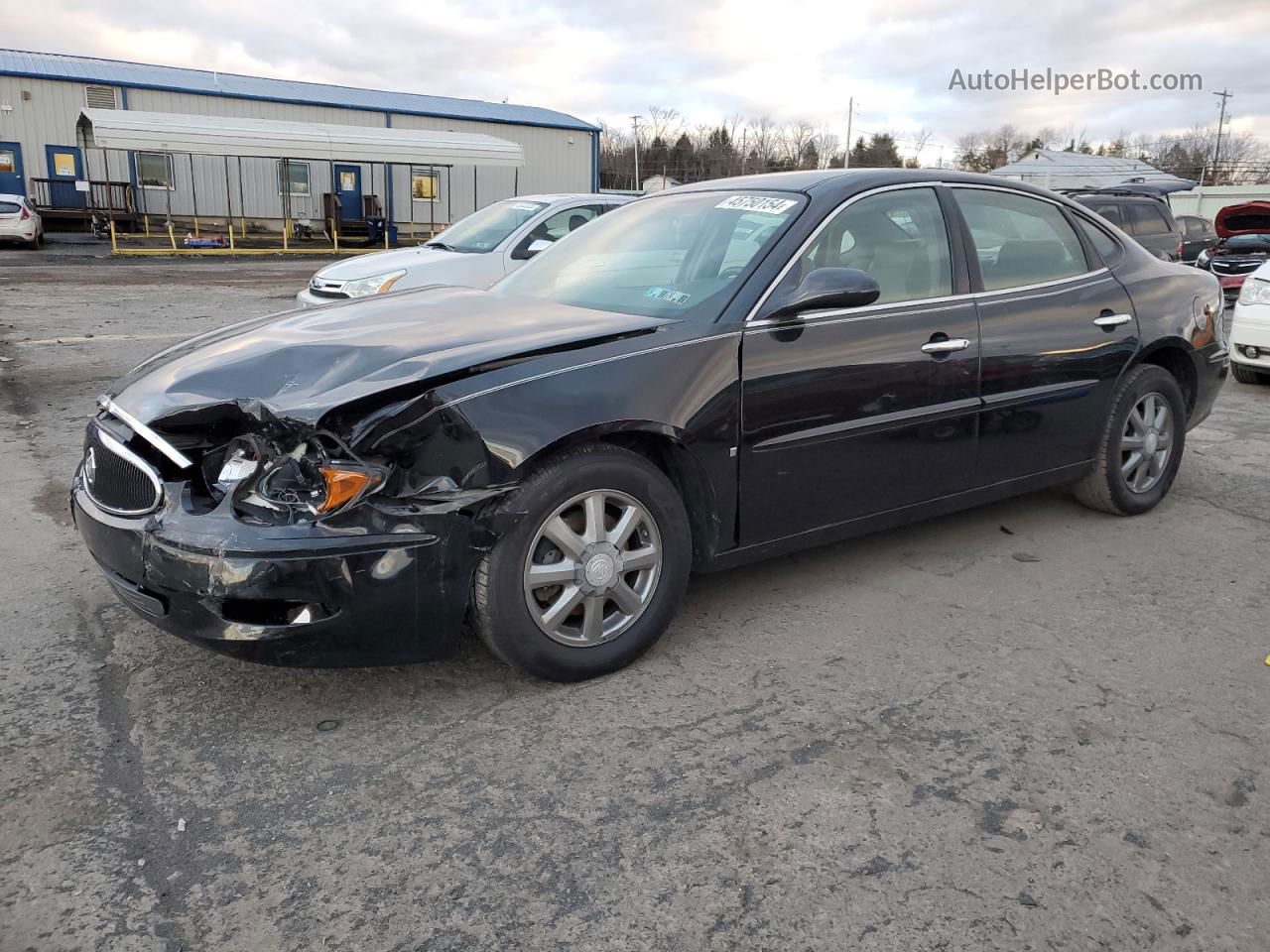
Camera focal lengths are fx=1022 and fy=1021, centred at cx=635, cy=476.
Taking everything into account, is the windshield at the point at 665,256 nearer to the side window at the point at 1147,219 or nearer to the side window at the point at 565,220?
the side window at the point at 565,220

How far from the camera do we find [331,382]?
2.96 metres

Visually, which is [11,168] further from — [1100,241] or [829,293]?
[829,293]

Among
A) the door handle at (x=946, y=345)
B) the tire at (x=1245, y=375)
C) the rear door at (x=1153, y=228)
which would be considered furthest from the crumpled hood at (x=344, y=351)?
the rear door at (x=1153, y=228)

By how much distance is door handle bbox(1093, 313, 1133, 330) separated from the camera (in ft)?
15.0

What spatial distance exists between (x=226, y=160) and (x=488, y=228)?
78.4 feet

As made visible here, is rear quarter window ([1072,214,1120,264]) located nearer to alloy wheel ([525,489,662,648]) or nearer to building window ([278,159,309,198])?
alloy wheel ([525,489,662,648])

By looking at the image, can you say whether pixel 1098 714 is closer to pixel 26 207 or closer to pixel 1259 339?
pixel 1259 339

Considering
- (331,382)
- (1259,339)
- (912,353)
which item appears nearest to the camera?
(331,382)

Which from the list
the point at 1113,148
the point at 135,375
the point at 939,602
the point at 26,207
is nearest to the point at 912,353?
the point at 939,602

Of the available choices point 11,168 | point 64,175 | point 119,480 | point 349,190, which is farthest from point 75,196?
point 119,480

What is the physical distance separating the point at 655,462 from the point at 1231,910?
1951 mm

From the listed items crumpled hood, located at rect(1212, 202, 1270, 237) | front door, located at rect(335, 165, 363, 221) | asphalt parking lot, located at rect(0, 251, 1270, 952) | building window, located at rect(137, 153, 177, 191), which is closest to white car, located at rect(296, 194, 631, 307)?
asphalt parking lot, located at rect(0, 251, 1270, 952)

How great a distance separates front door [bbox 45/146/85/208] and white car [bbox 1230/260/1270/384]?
108 ft

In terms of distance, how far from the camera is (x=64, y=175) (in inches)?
1245
